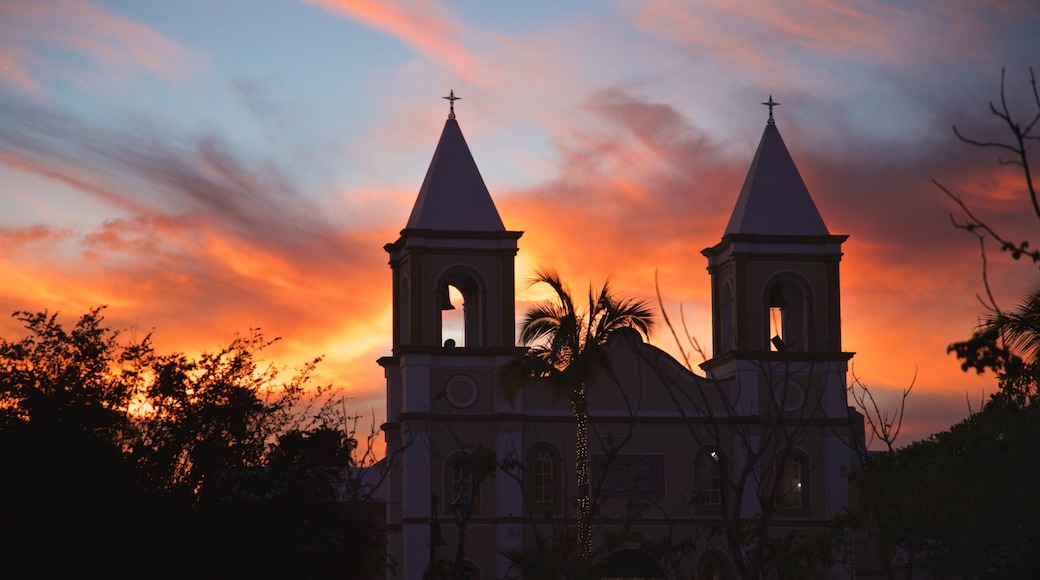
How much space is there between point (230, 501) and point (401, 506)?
1539 centimetres

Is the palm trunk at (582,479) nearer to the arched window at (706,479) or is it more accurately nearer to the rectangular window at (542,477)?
the rectangular window at (542,477)

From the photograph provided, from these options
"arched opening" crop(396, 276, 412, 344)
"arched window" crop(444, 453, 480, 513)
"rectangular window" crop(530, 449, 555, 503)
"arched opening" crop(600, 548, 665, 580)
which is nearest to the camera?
"arched window" crop(444, 453, 480, 513)

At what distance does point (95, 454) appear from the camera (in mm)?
31703

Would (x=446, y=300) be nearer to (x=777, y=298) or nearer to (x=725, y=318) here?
(x=725, y=318)

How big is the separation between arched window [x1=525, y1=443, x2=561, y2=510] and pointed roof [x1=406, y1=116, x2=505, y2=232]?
266 inches

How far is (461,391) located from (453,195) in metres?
5.96

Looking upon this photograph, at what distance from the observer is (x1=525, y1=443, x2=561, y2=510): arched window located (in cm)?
4853

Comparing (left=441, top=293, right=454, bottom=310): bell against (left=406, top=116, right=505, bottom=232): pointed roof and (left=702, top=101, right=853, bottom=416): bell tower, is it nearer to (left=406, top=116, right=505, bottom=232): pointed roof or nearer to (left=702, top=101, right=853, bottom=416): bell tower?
(left=406, top=116, right=505, bottom=232): pointed roof

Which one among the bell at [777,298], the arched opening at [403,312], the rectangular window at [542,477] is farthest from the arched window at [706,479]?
the arched opening at [403,312]

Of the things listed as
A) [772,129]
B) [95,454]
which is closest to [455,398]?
[772,129]

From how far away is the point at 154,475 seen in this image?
107ft

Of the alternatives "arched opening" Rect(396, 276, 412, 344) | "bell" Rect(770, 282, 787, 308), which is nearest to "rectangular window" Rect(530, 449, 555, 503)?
"arched opening" Rect(396, 276, 412, 344)

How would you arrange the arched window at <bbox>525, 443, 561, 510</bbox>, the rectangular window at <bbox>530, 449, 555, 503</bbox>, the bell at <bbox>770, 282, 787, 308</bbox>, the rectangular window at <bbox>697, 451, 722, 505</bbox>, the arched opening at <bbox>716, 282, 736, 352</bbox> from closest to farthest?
the arched window at <bbox>525, 443, 561, 510</bbox> < the rectangular window at <bbox>530, 449, 555, 503</bbox> < the rectangular window at <bbox>697, 451, 722, 505</bbox> < the arched opening at <bbox>716, 282, 736, 352</bbox> < the bell at <bbox>770, 282, 787, 308</bbox>

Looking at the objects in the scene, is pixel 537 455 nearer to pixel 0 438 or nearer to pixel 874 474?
pixel 874 474
